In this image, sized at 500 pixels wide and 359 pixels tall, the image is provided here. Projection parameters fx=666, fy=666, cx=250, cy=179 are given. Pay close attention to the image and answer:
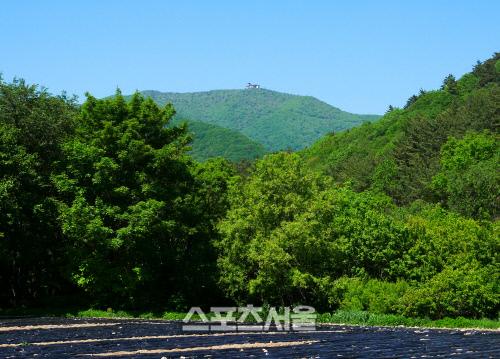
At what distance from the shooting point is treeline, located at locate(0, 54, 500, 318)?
154ft

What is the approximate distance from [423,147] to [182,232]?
241ft

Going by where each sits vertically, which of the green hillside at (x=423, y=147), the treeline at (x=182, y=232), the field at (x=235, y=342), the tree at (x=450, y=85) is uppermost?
the tree at (x=450, y=85)

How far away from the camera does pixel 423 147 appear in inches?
4670

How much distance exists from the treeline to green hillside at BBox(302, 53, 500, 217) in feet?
69.3

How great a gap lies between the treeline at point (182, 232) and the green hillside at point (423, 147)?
21.1m

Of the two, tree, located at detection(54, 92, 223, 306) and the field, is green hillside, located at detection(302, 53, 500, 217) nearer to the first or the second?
tree, located at detection(54, 92, 223, 306)

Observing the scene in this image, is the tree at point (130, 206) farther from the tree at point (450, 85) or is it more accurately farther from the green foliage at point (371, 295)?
the tree at point (450, 85)

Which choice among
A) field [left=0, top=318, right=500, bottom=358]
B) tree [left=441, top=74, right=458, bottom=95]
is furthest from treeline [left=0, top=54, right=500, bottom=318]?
tree [left=441, top=74, right=458, bottom=95]

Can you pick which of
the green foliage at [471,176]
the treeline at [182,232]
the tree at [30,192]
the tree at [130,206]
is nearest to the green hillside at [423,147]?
the green foliage at [471,176]

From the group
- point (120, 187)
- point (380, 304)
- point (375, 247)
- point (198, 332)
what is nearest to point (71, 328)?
point (198, 332)

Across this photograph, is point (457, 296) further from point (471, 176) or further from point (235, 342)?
point (471, 176)

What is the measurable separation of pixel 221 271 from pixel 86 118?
16535mm

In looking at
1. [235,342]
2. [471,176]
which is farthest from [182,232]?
[471,176]

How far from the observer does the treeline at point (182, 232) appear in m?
47.1
